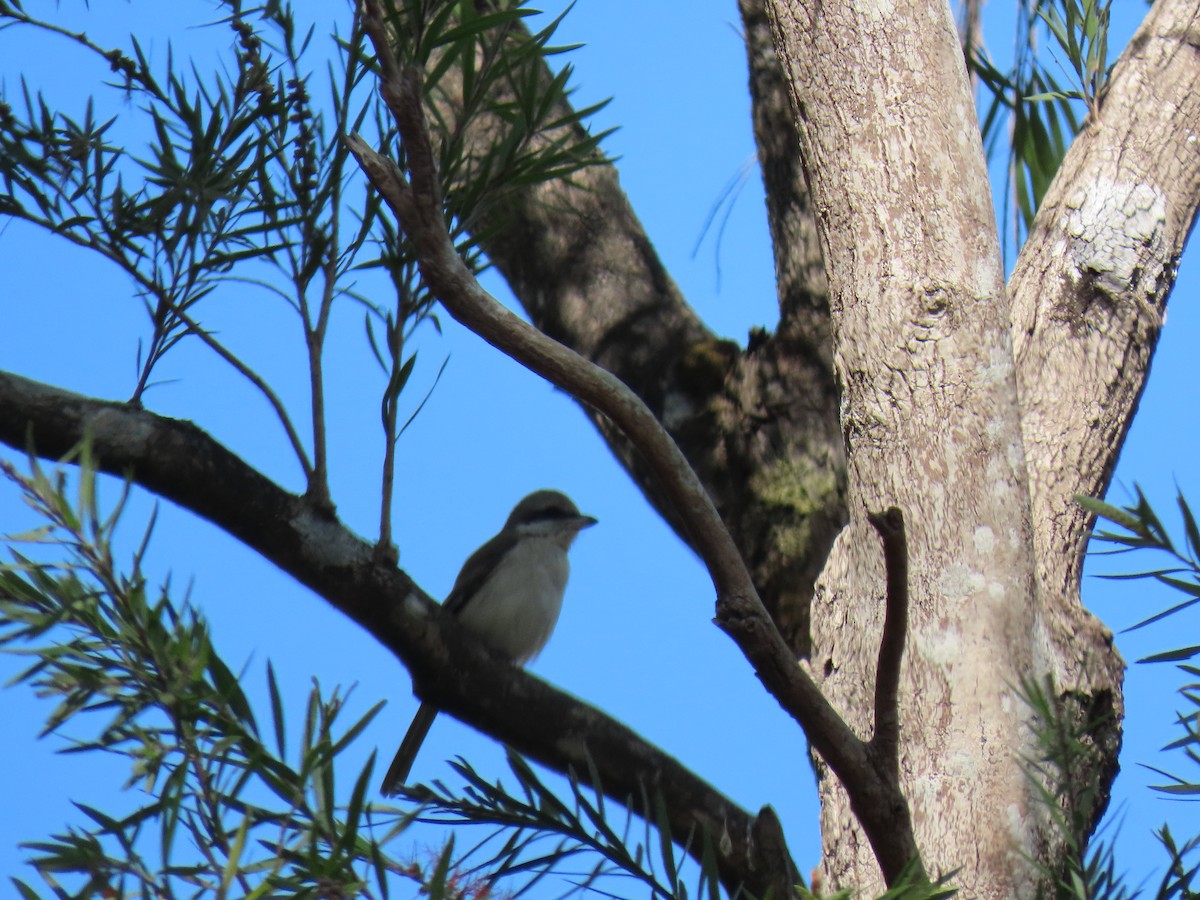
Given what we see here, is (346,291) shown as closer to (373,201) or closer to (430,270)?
(373,201)

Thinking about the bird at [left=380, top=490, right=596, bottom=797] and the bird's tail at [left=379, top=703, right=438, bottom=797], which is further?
the bird at [left=380, top=490, right=596, bottom=797]

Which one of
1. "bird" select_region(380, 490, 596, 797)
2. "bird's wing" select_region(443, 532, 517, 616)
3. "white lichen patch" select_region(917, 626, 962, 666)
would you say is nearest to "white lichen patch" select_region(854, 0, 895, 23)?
"white lichen patch" select_region(917, 626, 962, 666)

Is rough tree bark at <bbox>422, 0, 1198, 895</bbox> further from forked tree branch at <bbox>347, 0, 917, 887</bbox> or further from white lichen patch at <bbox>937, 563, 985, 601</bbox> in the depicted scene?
forked tree branch at <bbox>347, 0, 917, 887</bbox>

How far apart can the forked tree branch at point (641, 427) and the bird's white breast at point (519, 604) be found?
353 cm

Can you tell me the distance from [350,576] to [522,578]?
2661 mm

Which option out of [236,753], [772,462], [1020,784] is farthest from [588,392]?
[772,462]

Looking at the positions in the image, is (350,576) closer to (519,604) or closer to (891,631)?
(891,631)

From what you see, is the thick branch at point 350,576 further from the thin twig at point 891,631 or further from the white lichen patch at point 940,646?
the thin twig at point 891,631

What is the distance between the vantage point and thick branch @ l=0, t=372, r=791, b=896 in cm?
237

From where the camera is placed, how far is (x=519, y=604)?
4906 millimetres

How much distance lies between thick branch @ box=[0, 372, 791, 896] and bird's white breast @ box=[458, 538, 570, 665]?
235cm

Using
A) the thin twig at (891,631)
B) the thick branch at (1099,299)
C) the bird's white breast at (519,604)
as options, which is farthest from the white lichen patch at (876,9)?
the bird's white breast at (519,604)

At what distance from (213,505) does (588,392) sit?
1.28 metres

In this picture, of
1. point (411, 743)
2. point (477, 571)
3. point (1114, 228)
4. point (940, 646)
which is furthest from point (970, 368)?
point (477, 571)
